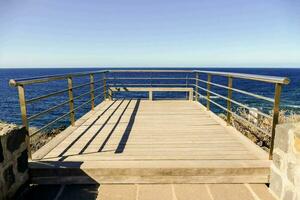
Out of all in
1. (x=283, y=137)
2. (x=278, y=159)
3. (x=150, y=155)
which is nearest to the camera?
(x=283, y=137)

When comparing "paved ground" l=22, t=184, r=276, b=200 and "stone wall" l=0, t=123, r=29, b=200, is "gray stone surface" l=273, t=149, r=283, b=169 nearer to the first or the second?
"paved ground" l=22, t=184, r=276, b=200

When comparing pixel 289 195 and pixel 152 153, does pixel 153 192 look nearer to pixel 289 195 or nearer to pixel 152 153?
pixel 152 153

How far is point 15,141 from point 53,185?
67cm

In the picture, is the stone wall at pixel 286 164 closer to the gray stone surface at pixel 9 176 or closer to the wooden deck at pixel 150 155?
the wooden deck at pixel 150 155

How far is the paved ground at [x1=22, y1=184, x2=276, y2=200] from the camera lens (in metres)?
2.50

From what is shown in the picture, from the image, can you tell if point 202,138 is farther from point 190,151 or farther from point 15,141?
point 15,141

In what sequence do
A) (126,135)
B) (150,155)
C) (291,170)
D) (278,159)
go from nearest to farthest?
(291,170) → (278,159) → (150,155) → (126,135)

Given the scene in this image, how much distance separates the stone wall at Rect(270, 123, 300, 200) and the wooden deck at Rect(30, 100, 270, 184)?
0.76ft

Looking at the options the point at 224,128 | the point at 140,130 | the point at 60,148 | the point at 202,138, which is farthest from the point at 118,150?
the point at 224,128

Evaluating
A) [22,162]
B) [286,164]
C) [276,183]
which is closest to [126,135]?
[22,162]

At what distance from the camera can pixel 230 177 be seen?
2.78 m

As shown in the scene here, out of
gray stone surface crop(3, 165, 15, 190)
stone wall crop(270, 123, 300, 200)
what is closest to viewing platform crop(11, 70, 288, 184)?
stone wall crop(270, 123, 300, 200)

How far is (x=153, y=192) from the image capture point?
2.61 m

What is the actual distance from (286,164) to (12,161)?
8.80 feet
